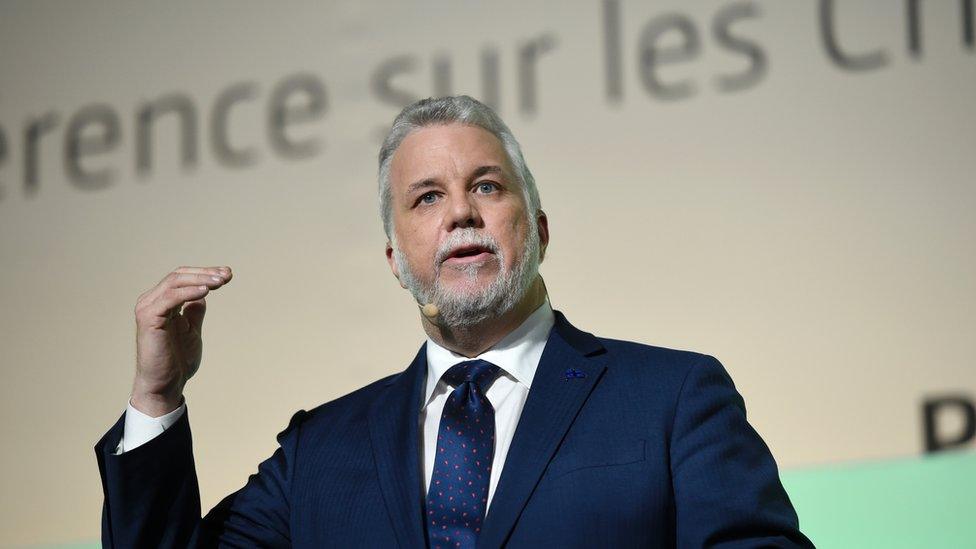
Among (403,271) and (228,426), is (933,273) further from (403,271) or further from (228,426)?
(228,426)

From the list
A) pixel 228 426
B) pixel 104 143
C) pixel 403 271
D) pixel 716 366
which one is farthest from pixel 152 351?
pixel 104 143

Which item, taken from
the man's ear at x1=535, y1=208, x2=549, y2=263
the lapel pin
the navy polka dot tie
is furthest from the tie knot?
the man's ear at x1=535, y1=208, x2=549, y2=263

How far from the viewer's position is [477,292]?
1.75 metres

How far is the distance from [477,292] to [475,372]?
0.12m

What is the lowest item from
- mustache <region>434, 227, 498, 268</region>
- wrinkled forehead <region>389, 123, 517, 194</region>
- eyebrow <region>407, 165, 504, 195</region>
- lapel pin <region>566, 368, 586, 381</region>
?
lapel pin <region>566, 368, 586, 381</region>

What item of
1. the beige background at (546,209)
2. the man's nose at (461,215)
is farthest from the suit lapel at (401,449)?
the beige background at (546,209)

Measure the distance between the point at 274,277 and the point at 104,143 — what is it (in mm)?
702

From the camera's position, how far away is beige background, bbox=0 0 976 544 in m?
2.51

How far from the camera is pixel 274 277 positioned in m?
3.06

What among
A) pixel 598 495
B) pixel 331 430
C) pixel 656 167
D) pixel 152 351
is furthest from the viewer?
pixel 656 167

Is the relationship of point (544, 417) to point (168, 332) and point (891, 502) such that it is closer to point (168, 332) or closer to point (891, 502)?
point (168, 332)

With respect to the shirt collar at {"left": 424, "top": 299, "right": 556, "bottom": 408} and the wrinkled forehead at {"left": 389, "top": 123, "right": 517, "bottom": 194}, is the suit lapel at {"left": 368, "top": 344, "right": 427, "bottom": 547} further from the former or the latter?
the wrinkled forehead at {"left": 389, "top": 123, "right": 517, "bottom": 194}

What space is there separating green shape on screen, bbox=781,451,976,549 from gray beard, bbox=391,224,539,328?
103 centimetres

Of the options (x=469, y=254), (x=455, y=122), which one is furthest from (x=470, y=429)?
(x=455, y=122)
